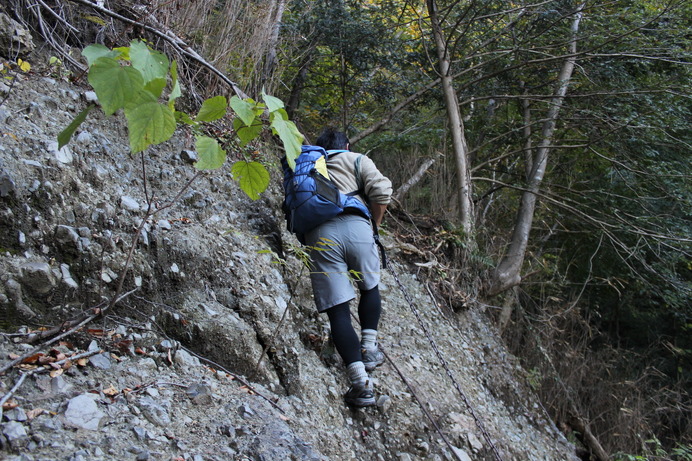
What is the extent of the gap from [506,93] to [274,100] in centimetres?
673

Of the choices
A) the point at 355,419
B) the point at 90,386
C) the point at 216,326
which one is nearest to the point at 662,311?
the point at 355,419

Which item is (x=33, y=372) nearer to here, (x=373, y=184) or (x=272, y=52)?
(x=373, y=184)

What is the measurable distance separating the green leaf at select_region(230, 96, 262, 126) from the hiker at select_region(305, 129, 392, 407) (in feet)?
5.25

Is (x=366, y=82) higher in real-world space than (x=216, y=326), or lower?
higher

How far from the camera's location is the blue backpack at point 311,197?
318cm

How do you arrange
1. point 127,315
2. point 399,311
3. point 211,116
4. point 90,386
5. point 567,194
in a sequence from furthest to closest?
point 567,194
point 399,311
point 127,315
point 90,386
point 211,116

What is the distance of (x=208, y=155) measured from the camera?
1549 mm

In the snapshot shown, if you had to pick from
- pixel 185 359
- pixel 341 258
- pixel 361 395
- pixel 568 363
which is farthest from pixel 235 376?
pixel 568 363

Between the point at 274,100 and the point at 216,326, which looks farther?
the point at 216,326

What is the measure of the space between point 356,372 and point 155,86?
2360mm

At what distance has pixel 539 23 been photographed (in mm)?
6785

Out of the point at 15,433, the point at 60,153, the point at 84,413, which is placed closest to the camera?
the point at 15,433

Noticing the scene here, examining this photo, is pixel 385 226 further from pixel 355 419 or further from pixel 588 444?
pixel 588 444

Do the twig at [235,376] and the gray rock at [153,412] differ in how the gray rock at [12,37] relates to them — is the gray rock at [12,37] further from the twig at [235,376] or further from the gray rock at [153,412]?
the gray rock at [153,412]
